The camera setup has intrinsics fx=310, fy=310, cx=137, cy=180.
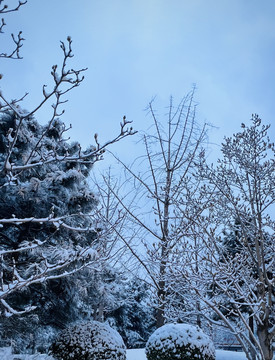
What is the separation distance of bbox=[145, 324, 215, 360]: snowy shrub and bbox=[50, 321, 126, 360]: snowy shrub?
2.72ft

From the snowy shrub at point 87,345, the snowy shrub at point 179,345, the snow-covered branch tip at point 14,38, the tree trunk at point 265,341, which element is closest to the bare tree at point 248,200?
the tree trunk at point 265,341

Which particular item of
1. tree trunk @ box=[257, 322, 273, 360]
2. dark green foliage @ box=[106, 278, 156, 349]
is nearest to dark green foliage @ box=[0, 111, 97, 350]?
tree trunk @ box=[257, 322, 273, 360]

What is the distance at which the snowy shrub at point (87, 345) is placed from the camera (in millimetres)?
6934

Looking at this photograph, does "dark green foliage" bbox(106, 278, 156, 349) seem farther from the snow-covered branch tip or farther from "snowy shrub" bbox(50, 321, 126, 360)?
the snow-covered branch tip

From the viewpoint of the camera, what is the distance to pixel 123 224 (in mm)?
11852

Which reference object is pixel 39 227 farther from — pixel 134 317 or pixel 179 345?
pixel 134 317

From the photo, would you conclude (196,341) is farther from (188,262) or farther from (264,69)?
(264,69)

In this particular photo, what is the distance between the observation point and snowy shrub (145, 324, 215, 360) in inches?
278

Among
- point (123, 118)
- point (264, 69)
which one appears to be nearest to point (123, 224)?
point (123, 118)

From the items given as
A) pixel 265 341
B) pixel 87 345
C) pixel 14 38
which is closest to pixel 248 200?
pixel 265 341

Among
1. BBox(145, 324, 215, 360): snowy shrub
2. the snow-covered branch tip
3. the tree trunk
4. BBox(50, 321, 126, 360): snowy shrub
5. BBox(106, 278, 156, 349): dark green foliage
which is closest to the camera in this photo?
the snow-covered branch tip

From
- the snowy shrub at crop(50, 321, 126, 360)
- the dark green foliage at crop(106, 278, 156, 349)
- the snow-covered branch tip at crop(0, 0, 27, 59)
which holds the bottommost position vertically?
the snowy shrub at crop(50, 321, 126, 360)

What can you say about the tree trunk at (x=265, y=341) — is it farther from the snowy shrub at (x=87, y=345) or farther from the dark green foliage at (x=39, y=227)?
the dark green foliage at (x=39, y=227)

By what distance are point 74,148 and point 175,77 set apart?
303 feet
